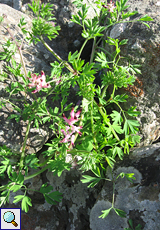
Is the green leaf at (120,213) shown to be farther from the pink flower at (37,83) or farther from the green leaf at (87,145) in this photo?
the pink flower at (37,83)

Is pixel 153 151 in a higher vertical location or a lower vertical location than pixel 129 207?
higher

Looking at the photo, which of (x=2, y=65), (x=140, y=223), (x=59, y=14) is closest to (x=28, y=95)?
(x=2, y=65)

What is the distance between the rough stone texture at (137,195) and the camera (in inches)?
70.9

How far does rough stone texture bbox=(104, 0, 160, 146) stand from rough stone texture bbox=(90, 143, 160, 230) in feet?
0.99

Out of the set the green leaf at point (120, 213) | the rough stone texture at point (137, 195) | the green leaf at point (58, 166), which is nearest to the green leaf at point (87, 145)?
the green leaf at point (58, 166)

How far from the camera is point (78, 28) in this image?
301 centimetres

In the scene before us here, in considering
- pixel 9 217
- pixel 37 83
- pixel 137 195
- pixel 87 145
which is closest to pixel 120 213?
pixel 137 195

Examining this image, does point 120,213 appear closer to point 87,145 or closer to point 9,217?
point 87,145

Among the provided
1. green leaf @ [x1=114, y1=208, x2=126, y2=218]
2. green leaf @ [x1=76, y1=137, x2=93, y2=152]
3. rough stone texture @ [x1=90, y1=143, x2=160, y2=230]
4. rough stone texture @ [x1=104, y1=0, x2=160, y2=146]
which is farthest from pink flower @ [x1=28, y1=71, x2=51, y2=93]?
green leaf @ [x1=114, y1=208, x2=126, y2=218]

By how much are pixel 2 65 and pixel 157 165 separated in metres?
2.29

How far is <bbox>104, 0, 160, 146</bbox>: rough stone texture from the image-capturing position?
217cm

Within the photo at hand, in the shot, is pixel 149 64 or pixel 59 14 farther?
pixel 59 14

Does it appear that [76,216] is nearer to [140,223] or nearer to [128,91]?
[140,223]

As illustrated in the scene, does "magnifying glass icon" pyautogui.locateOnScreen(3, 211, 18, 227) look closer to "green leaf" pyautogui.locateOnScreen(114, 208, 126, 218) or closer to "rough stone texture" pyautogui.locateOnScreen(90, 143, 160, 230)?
"rough stone texture" pyautogui.locateOnScreen(90, 143, 160, 230)
